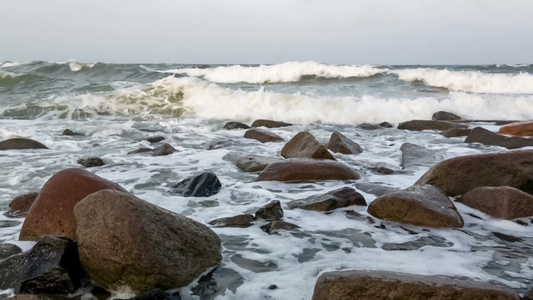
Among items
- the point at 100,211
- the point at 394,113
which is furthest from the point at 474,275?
the point at 394,113

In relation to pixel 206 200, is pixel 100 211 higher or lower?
higher

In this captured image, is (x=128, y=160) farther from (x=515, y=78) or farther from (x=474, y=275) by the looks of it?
(x=515, y=78)

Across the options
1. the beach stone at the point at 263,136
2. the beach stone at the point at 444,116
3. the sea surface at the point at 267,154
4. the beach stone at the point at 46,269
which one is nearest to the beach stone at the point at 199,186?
the sea surface at the point at 267,154

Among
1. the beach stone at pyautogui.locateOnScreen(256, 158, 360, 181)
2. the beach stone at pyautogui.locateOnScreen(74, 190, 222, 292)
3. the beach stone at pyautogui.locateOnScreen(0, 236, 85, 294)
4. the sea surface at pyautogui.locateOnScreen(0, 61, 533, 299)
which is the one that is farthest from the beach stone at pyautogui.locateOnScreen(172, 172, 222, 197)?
the beach stone at pyautogui.locateOnScreen(0, 236, 85, 294)

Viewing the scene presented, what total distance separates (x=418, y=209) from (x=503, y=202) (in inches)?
24.9

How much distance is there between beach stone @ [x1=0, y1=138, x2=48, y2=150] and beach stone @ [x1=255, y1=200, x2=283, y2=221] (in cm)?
453

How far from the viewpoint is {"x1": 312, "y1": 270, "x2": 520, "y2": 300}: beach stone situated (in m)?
1.81

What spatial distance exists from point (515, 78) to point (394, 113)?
918 centimetres

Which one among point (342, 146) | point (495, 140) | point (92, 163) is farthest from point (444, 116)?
point (92, 163)

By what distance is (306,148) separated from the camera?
5.00 meters

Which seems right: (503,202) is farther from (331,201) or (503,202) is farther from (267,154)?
(267,154)

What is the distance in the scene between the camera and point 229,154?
570 centimetres

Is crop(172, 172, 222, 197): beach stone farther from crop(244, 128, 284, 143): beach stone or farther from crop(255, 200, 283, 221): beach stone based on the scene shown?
crop(244, 128, 284, 143): beach stone

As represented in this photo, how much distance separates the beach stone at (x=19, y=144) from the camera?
20.7 feet
